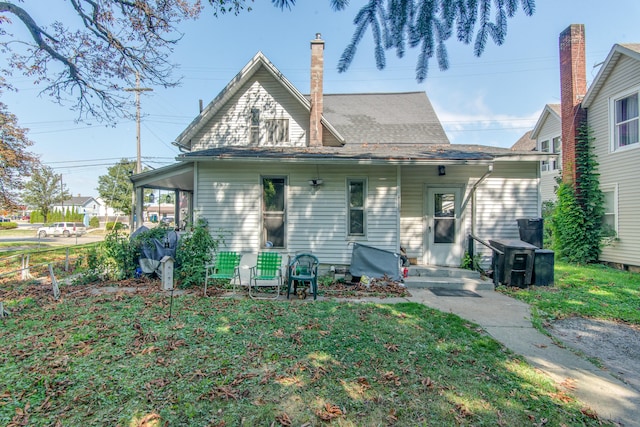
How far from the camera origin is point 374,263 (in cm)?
755

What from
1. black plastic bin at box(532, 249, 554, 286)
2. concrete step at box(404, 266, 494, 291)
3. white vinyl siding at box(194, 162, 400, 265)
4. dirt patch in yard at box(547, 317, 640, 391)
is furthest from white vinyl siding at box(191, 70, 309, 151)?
dirt patch in yard at box(547, 317, 640, 391)

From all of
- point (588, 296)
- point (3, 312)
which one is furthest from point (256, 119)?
point (588, 296)

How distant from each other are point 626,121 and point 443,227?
724cm

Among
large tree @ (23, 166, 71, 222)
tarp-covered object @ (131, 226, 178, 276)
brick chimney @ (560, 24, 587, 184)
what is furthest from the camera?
large tree @ (23, 166, 71, 222)

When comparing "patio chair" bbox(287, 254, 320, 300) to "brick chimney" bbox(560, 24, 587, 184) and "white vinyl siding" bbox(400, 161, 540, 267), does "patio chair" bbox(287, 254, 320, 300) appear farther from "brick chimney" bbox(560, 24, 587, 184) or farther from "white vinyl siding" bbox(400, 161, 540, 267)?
"brick chimney" bbox(560, 24, 587, 184)

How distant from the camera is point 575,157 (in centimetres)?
1107

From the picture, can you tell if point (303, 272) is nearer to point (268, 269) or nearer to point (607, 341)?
point (268, 269)

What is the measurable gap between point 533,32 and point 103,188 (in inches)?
1954

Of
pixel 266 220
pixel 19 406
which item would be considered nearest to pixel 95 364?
pixel 19 406

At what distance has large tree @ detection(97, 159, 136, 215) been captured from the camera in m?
35.0

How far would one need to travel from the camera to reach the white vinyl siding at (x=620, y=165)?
9516 millimetres

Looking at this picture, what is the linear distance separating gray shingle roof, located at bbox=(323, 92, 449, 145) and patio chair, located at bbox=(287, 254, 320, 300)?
6.07 m

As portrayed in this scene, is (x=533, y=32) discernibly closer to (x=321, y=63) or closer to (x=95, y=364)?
(x=95, y=364)

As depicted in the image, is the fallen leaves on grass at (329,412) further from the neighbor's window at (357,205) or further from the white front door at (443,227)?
the white front door at (443,227)
